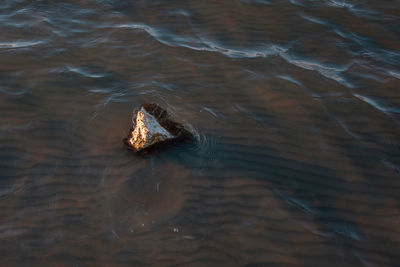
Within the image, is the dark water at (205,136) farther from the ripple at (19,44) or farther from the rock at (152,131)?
the rock at (152,131)

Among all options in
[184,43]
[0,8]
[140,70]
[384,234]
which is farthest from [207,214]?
[0,8]

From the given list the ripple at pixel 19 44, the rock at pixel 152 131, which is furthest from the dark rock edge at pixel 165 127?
the ripple at pixel 19 44

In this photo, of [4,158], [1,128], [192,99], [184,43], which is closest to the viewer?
[4,158]

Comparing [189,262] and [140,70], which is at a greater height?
[140,70]

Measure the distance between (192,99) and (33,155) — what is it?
7.31ft

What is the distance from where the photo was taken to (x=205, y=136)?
4.77m

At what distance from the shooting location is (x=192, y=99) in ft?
17.6

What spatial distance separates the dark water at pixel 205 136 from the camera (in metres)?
3.67

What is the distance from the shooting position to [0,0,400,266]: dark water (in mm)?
3670

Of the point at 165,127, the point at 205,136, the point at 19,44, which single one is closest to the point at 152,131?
the point at 165,127

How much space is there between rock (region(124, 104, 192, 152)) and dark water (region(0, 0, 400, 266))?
160mm

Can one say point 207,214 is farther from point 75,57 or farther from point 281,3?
point 281,3

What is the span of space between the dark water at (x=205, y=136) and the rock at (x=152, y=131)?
16 centimetres

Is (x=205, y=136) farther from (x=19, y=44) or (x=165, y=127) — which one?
(x=19, y=44)
